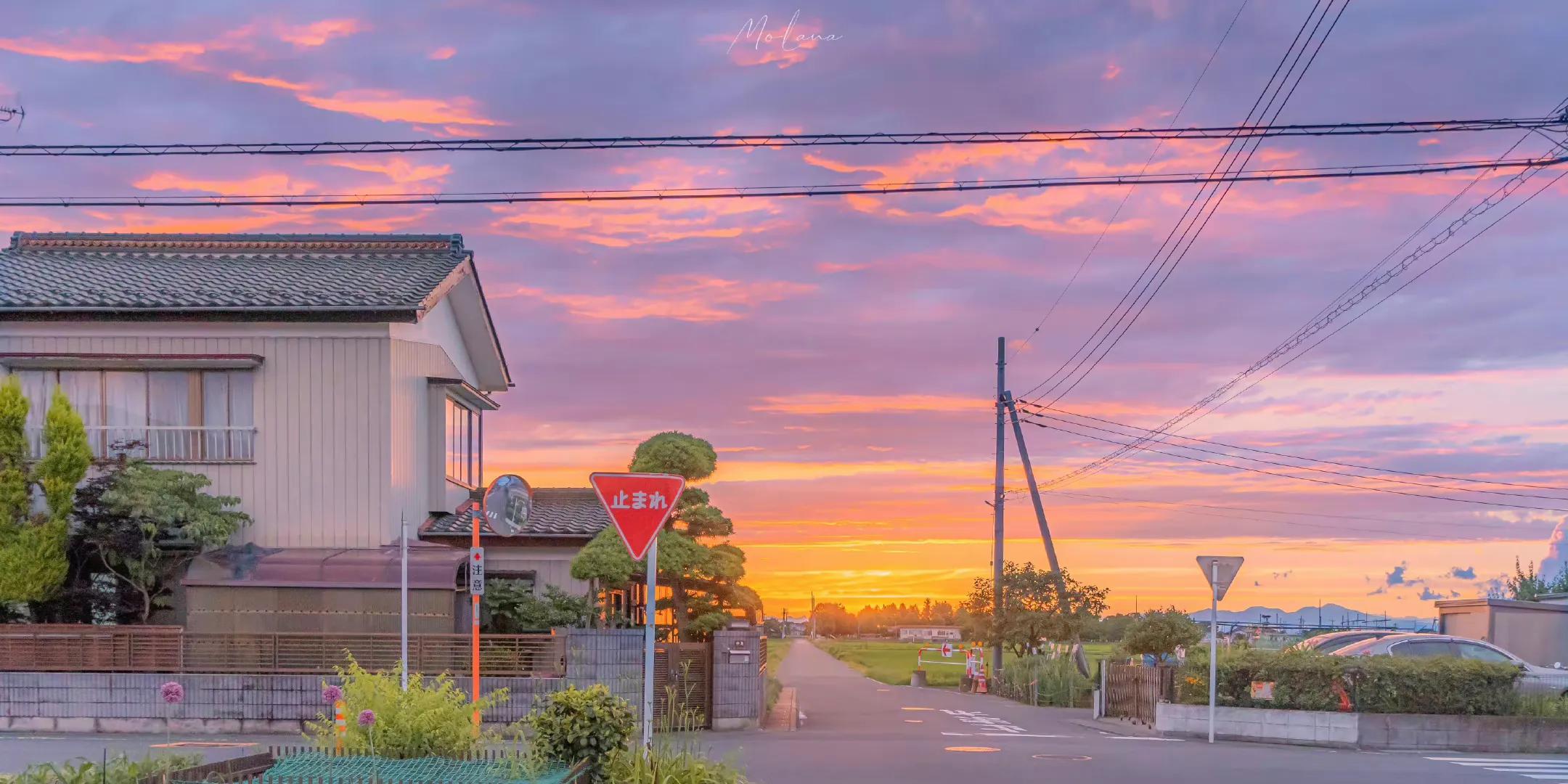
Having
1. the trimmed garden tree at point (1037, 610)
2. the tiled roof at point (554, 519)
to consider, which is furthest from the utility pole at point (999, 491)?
the tiled roof at point (554, 519)

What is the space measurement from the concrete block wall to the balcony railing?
9.68m

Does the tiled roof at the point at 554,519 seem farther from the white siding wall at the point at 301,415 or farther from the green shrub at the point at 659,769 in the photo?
the green shrub at the point at 659,769

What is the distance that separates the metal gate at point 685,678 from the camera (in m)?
23.3

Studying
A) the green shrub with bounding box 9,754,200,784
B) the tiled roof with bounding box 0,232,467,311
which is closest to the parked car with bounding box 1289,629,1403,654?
the tiled roof with bounding box 0,232,467,311

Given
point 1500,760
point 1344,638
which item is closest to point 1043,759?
point 1500,760

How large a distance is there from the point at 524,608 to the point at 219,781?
48.5ft

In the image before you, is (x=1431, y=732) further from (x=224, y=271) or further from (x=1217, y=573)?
(x=224, y=271)

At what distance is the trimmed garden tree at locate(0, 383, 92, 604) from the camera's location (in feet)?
77.5

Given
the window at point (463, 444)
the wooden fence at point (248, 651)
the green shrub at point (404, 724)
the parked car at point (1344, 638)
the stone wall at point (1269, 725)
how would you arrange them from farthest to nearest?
1. the parked car at point (1344, 638)
2. the window at point (463, 444)
3. the stone wall at point (1269, 725)
4. the wooden fence at point (248, 651)
5. the green shrub at point (404, 724)

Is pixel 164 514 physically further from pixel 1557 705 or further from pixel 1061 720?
pixel 1557 705

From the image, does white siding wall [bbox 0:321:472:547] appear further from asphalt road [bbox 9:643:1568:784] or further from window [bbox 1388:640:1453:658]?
window [bbox 1388:640:1453:658]

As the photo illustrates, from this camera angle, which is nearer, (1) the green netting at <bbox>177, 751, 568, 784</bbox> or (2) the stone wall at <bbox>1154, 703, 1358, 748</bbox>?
(1) the green netting at <bbox>177, 751, 568, 784</bbox>

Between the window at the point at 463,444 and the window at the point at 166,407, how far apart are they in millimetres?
4512

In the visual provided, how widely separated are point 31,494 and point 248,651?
5136 mm
